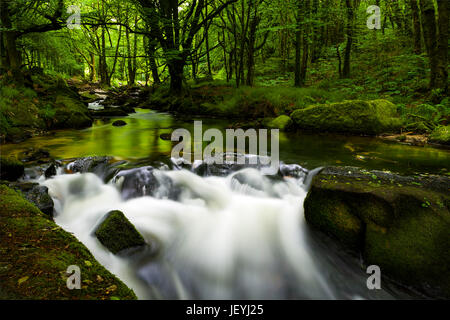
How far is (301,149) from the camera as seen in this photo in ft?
21.5

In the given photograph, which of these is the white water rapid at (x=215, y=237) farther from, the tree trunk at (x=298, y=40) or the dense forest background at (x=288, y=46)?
the tree trunk at (x=298, y=40)

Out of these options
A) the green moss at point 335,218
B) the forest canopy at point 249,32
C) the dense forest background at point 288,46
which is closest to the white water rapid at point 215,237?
the green moss at point 335,218

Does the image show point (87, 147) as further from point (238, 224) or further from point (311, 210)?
point (311, 210)

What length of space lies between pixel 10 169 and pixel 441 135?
967cm

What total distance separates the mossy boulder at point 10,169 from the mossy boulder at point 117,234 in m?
2.25

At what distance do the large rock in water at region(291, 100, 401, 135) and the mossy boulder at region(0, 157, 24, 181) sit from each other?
8.07 m

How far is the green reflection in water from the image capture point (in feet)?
17.1

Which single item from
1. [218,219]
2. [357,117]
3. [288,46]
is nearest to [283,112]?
[357,117]

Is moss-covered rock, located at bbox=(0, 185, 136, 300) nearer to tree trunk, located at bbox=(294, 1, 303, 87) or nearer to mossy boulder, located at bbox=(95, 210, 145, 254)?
mossy boulder, located at bbox=(95, 210, 145, 254)

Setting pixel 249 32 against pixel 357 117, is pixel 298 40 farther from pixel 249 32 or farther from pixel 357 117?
pixel 357 117

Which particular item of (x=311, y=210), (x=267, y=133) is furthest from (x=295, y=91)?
(x=311, y=210)

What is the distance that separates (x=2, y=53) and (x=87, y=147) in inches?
291

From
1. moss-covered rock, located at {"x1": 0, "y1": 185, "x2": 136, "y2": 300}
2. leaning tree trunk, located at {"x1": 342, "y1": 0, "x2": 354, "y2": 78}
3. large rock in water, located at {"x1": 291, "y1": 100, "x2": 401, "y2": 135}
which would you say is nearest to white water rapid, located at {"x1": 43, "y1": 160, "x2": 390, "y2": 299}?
moss-covered rock, located at {"x1": 0, "y1": 185, "x2": 136, "y2": 300}

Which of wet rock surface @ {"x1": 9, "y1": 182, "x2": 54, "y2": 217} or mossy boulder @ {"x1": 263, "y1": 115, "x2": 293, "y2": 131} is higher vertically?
mossy boulder @ {"x1": 263, "y1": 115, "x2": 293, "y2": 131}
